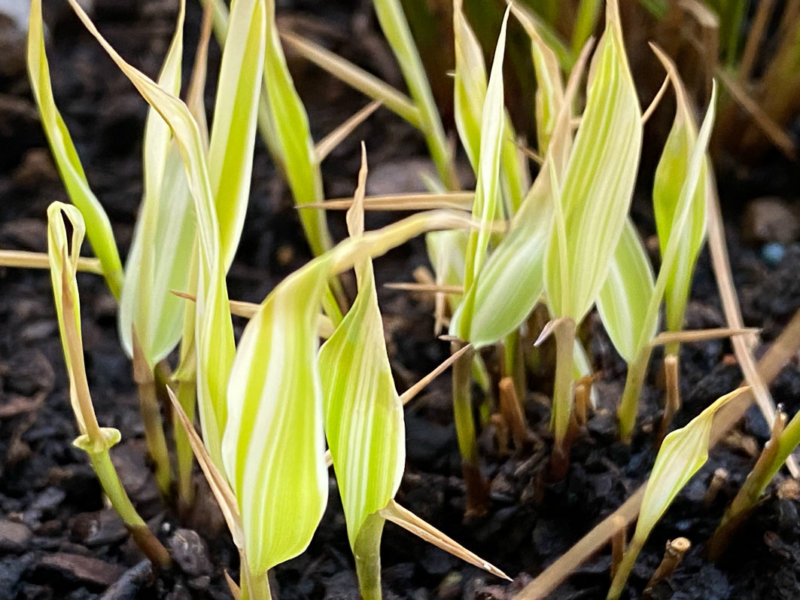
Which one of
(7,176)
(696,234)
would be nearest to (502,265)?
(696,234)

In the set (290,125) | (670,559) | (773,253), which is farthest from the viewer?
(773,253)

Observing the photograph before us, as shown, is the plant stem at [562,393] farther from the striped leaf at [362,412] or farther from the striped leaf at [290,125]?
the striped leaf at [290,125]

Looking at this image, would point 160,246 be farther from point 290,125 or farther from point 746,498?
point 746,498

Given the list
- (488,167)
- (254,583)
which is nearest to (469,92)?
(488,167)

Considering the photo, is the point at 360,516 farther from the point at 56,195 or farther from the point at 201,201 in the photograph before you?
the point at 56,195

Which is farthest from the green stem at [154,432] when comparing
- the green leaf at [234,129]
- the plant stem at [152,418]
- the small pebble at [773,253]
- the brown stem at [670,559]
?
the small pebble at [773,253]

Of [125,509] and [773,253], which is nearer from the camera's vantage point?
[125,509]
